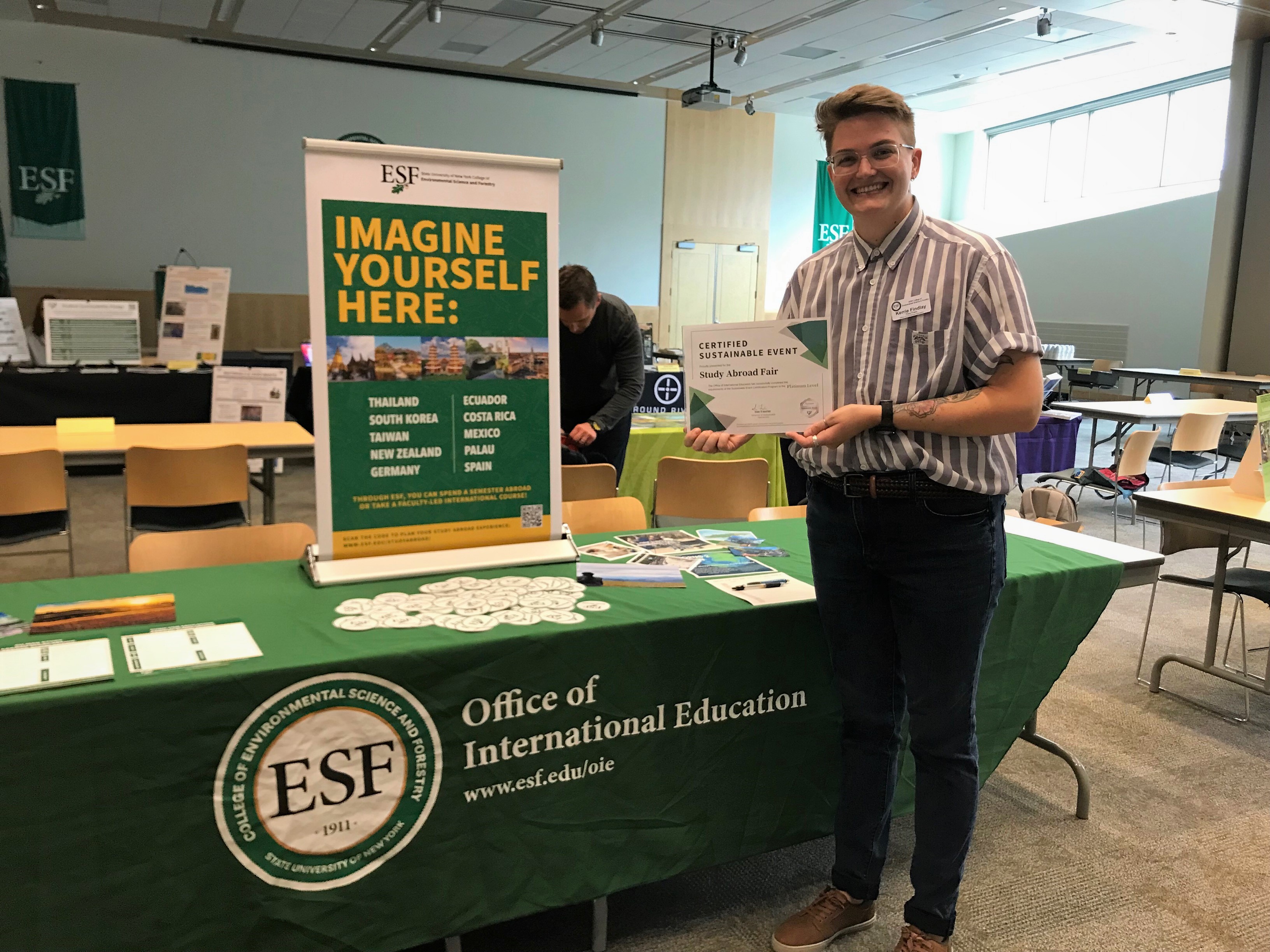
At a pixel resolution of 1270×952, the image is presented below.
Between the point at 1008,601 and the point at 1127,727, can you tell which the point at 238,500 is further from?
the point at 1127,727

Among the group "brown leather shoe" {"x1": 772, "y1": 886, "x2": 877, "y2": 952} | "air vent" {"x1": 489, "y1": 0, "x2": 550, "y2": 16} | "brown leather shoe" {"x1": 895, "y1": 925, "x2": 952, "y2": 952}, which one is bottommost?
"brown leather shoe" {"x1": 772, "y1": 886, "x2": 877, "y2": 952}

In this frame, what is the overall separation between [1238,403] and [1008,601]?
22.1 ft

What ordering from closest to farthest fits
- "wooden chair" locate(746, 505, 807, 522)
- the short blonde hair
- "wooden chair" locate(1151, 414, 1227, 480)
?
the short blonde hair, "wooden chair" locate(746, 505, 807, 522), "wooden chair" locate(1151, 414, 1227, 480)

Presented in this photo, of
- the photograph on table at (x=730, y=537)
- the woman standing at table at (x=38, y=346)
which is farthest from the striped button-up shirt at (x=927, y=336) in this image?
the woman standing at table at (x=38, y=346)

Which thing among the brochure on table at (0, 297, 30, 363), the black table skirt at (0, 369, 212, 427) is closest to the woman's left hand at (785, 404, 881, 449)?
the black table skirt at (0, 369, 212, 427)

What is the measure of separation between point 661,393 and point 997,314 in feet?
16.1

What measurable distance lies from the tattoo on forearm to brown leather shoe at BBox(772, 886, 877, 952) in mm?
1086

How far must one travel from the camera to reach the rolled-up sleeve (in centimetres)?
165

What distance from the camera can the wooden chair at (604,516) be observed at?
2.91 m

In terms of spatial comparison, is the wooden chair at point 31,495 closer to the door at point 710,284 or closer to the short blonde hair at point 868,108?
the short blonde hair at point 868,108

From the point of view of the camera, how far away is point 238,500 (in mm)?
4137

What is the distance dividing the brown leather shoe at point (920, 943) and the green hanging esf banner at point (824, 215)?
13879 mm

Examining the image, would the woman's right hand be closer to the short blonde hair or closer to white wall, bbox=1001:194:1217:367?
the short blonde hair

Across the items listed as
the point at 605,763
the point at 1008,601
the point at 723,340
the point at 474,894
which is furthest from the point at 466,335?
the point at 1008,601
